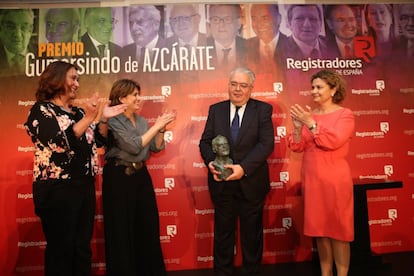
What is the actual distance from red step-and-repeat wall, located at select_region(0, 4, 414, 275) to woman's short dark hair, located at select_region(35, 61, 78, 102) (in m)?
1.28

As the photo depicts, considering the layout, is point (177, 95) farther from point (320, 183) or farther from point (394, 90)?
point (394, 90)

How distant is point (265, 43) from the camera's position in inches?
141

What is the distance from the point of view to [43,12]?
3.48 meters

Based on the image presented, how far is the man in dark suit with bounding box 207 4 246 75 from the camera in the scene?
354cm

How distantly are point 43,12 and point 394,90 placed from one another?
12.4 ft

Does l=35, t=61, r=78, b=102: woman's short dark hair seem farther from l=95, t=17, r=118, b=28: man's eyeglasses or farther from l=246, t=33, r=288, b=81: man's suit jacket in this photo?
l=246, t=33, r=288, b=81: man's suit jacket

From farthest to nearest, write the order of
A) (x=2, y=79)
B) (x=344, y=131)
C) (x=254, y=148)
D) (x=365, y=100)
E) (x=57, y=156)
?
(x=365, y=100)
(x=2, y=79)
(x=254, y=148)
(x=344, y=131)
(x=57, y=156)

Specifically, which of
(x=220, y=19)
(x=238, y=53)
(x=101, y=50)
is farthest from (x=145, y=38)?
(x=238, y=53)

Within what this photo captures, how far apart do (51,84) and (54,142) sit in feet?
1.24

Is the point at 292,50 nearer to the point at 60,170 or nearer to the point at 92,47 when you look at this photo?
the point at 92,47

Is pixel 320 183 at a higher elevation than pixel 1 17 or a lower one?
lower

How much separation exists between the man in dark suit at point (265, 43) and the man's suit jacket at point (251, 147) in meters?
0.95

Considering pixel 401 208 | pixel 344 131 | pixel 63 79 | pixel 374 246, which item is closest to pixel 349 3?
pixel 344 131

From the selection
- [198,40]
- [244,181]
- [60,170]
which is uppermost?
[198,40]
